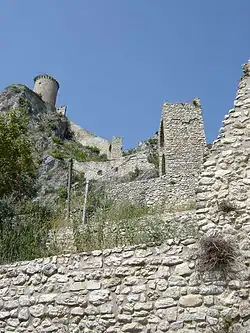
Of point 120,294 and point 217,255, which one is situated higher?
point 217,255

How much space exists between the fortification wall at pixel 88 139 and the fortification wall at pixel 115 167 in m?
11.3

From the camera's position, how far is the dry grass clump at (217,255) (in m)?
4.95

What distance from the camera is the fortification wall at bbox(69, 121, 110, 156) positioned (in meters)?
50.2

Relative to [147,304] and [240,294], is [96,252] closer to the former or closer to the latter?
[147,304]

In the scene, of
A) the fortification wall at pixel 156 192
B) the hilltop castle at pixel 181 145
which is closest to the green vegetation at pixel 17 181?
the fortification wall at pixel 156 192

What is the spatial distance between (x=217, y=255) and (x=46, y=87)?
5647cm

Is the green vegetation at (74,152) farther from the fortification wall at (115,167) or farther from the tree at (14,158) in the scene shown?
the tree at (14,158)

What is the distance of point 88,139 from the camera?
5234 centimetres

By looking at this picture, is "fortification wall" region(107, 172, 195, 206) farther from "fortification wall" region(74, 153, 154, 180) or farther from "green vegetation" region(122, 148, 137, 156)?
"green vegetation" region(122, 148, 137, 156)

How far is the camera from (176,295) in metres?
4.97

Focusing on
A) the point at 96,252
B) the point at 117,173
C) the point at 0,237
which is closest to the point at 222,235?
the point at 96,252

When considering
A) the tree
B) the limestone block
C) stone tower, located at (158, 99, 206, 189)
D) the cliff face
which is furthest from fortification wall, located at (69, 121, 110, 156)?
the limestone block

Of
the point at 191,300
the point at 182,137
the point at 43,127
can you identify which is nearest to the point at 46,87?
the point at 43,127

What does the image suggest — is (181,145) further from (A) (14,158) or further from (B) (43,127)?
(B) (43,127)
